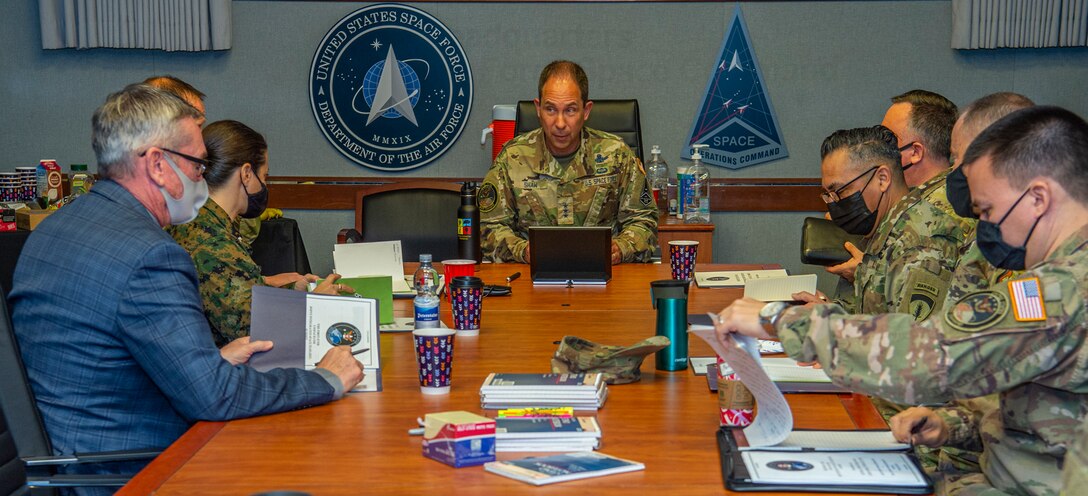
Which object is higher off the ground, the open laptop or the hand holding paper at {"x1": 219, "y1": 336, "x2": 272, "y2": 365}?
the open laptop

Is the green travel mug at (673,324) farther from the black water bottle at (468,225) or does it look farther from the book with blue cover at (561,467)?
the black water bottle at (468,225)

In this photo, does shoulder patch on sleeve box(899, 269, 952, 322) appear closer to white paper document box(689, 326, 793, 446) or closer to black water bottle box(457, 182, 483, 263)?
white paper document box(689, 326, 793, 446)

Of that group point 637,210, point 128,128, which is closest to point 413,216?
point 637,210

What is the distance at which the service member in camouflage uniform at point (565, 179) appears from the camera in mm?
4395

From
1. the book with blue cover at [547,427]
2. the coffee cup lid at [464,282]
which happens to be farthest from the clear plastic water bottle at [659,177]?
the book with blue cover at [547,427]

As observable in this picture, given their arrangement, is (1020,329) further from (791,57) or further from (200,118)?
(791,57)

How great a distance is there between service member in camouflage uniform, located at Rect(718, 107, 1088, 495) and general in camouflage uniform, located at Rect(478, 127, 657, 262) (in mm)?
2567

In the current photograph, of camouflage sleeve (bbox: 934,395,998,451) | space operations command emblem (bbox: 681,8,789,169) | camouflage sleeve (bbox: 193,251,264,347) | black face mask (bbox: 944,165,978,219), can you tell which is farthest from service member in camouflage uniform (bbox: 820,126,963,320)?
space operations command emblem (bbox: 681,8,789,169)

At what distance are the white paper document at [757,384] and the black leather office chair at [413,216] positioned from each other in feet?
9.29

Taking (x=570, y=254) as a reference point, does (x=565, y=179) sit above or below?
above

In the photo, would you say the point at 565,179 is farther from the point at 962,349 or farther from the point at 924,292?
the point at 962,349

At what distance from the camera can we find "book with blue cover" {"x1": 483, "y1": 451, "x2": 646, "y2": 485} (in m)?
1.65

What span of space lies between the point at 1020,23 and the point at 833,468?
15.1 feet

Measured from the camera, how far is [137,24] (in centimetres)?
568
